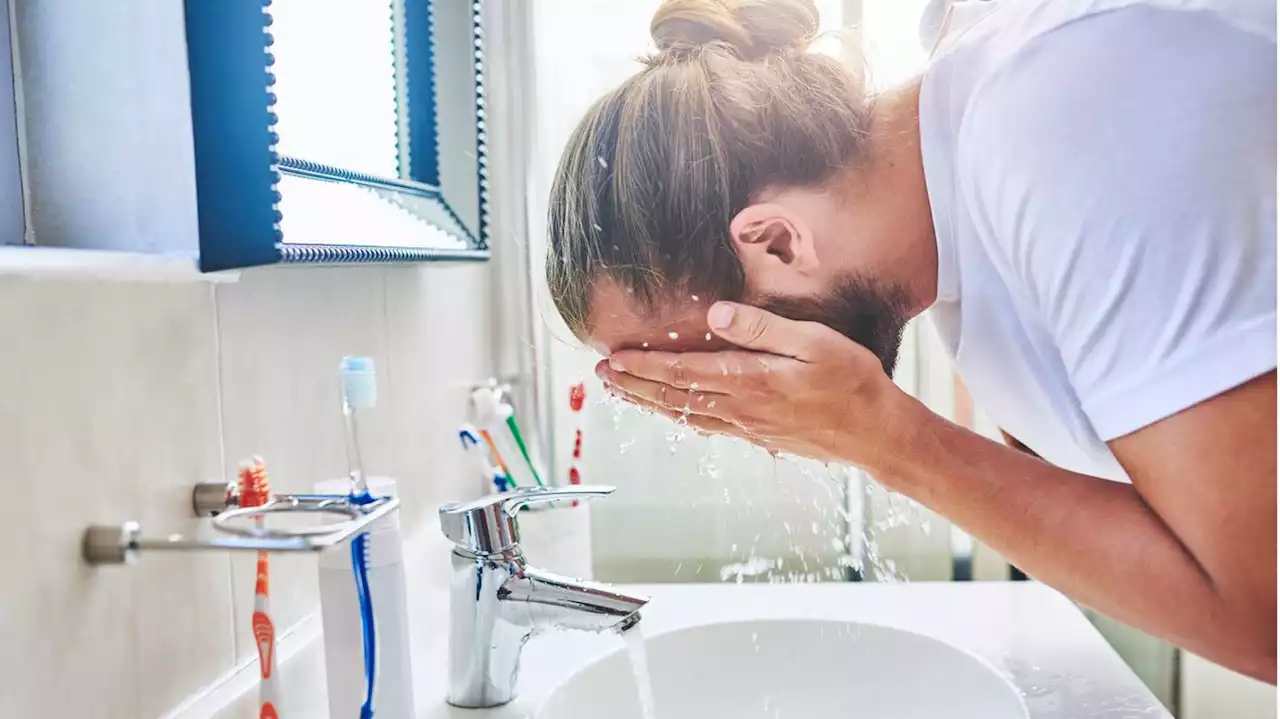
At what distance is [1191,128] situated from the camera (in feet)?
1.34

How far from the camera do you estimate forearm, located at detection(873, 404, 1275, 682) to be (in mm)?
444

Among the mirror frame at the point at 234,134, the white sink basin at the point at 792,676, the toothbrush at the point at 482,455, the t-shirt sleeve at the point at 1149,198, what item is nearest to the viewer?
the t-shirt sleeve at the point at 1149,198

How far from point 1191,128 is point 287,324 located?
1.65 ft

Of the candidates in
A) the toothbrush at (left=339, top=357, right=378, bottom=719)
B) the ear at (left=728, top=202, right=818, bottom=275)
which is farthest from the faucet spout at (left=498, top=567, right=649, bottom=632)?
the ear at (left=728, top=202, right=818, bottom=275)

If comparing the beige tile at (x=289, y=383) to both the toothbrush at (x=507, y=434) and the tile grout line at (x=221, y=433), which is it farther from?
the toothbrush at (x=507, y=434)

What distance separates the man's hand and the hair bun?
143mm

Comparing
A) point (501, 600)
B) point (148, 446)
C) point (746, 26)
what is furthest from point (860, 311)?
point (148, 446)

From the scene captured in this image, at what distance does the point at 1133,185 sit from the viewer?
1.37ft

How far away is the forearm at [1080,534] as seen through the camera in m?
0.44

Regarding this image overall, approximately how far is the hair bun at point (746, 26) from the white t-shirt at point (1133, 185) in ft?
0.34

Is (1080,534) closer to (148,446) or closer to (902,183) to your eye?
(902,183)

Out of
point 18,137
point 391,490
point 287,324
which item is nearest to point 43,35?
point 18,137

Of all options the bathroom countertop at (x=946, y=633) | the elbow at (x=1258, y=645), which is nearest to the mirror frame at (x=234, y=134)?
the bathroom countertop at (x=946, y=633)

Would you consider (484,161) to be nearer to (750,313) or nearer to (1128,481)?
(750,313)
